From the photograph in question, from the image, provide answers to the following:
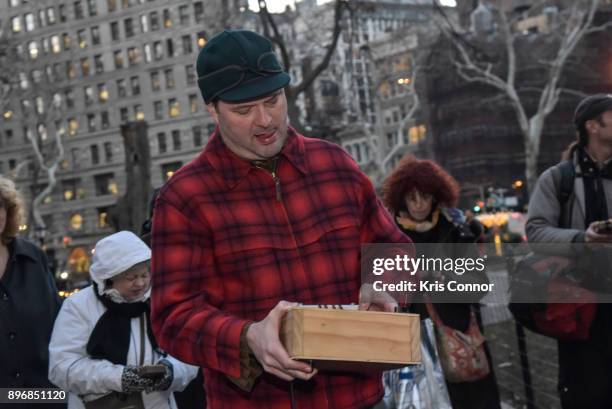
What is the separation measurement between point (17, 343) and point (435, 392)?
2.75 metres

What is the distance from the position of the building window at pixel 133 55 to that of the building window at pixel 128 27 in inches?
48.7

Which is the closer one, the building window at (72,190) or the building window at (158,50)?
the building window at (158,50)

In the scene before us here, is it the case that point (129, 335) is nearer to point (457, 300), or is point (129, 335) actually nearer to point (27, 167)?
point (457, 300)

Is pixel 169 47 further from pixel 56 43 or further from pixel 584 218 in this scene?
pixel 584 218

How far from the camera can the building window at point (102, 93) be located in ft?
233

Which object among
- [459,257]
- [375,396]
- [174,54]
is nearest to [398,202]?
[459,257]

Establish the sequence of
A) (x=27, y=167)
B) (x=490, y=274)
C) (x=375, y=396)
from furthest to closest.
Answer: (x=27, y=167)
(x=490, y=274)
(x=375, y=396)

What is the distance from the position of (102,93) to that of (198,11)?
517 inches

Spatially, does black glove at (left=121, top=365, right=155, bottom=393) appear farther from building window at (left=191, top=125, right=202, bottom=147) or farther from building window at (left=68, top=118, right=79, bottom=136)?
building window at (left=68, top=118, right=79, bottom=136)

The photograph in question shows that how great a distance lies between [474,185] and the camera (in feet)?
186

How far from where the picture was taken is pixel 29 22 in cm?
6856

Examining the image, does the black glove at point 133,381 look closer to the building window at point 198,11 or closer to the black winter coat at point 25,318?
the black winter coat at point 25,318

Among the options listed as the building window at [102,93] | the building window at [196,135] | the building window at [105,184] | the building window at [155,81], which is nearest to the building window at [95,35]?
the building window at [102,93]

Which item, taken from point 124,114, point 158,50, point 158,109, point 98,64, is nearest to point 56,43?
point 98,64
